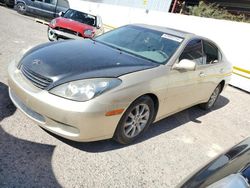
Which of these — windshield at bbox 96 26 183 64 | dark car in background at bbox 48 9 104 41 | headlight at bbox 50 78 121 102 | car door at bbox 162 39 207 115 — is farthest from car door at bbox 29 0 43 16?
headlight at bbox 50 78 121 102

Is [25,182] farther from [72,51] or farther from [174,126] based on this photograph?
[174,126]

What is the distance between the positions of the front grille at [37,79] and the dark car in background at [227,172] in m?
1.88

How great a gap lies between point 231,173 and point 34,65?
258 cm

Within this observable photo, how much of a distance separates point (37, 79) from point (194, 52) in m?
2.68

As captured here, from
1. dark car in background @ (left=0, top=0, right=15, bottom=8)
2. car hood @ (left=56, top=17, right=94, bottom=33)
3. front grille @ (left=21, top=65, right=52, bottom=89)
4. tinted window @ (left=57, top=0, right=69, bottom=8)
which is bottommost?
dark car in background @ (left=0, top=0, right=15, bottom=8)

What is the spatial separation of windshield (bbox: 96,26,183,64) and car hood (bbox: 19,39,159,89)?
23 cm

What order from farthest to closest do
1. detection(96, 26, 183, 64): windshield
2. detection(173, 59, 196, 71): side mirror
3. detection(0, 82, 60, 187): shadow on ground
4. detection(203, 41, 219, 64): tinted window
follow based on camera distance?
detection(203, 41, 219, 64): tinted window, detection(96, 26, 183, 64): windshield, detection(173, 59, 196, 71): side mirror, detection(0, 82, 60, 187): shadow on ground

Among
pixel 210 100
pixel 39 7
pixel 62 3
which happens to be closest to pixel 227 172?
pixel 210 100

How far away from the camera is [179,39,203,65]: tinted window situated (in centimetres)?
434

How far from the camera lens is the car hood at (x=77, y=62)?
3203 mm

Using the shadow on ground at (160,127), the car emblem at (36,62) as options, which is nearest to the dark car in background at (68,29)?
the shadow on ground at (160,127)

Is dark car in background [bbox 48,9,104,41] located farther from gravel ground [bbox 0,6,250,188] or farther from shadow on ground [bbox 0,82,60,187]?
shadow on ground [bbox 0,82,60,187]

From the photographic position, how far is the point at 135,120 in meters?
3.63

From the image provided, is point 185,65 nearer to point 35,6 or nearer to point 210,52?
point 210,52
